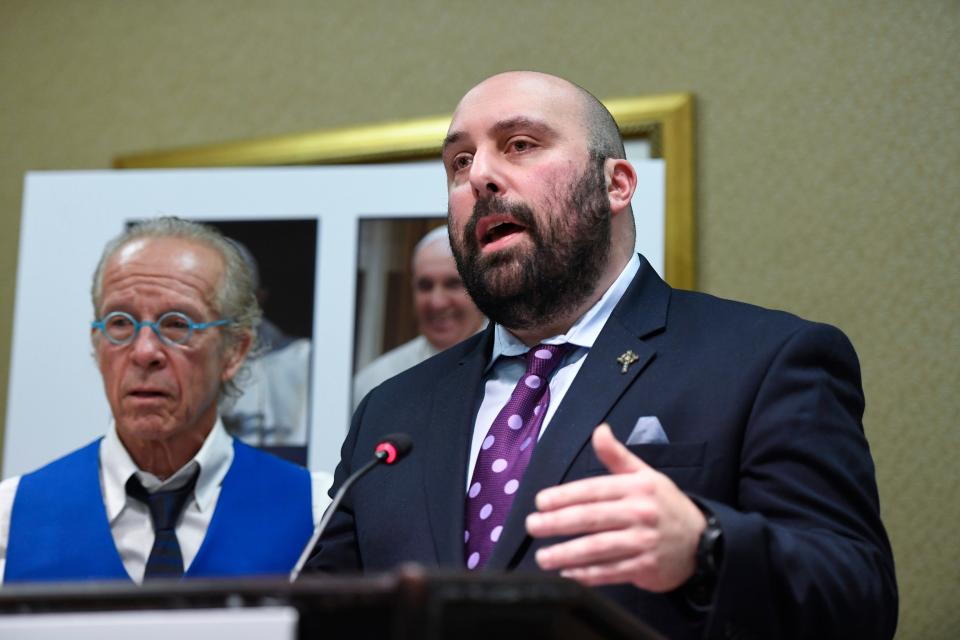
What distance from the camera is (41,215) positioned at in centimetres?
296

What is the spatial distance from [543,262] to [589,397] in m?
0.29

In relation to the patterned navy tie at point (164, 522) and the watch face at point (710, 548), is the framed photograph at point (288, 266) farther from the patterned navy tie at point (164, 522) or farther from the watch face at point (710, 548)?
the watch face at point (710, 548)

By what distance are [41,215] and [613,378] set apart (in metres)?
1.99

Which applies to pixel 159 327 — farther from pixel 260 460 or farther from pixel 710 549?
pixel 710 549

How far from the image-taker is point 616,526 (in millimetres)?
1079

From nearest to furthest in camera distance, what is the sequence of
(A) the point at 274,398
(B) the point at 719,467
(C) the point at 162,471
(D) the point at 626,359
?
(B) the point at 719,467 < (D) the point at 626,359 < (C) the point at 162,471 < (A) the point at 274,398

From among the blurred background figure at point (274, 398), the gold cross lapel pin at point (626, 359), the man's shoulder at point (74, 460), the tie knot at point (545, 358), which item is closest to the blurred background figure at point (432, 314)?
the blurred background figure at point (274, 398)

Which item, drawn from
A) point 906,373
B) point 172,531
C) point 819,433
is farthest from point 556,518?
point 906,373

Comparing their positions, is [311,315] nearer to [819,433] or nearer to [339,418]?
[339,418]

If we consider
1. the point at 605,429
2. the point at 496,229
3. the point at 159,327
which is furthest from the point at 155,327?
the point at 605,429

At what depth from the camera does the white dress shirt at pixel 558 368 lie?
1.69 meters

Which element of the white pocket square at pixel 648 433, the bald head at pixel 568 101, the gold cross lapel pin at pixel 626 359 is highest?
the bald head at pixel 568 101

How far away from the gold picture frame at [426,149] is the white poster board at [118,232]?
98 millimetres

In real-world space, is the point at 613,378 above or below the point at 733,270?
below
